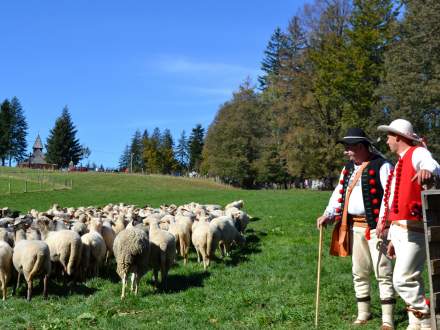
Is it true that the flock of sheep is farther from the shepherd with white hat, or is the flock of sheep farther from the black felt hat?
the shepherd with white hat

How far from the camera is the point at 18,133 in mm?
113750

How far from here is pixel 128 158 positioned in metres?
146

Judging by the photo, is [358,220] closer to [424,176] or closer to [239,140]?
[424,176]

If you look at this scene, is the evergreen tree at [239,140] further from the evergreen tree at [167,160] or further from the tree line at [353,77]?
the evergreen tree at [167,160]

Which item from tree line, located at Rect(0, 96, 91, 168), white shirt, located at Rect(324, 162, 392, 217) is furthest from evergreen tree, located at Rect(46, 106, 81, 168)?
white shirt, located at Rect(324, 162, 392, 217)

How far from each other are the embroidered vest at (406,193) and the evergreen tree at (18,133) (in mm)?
112839

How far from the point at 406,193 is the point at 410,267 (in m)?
0.86

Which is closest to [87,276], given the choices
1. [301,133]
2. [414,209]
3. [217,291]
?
[217,291]

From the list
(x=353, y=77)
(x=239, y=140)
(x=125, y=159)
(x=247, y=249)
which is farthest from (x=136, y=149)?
(x=247, y=249)

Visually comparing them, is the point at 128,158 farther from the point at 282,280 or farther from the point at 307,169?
the point at 282,280

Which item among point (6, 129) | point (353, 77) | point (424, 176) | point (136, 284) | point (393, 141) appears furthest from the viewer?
point (6, 129)

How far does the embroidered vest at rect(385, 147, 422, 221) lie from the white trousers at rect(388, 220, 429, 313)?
0.36 ft

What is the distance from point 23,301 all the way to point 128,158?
138 metres

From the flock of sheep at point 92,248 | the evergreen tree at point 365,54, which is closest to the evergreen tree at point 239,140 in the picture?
the evergreen tree at point 365,54
